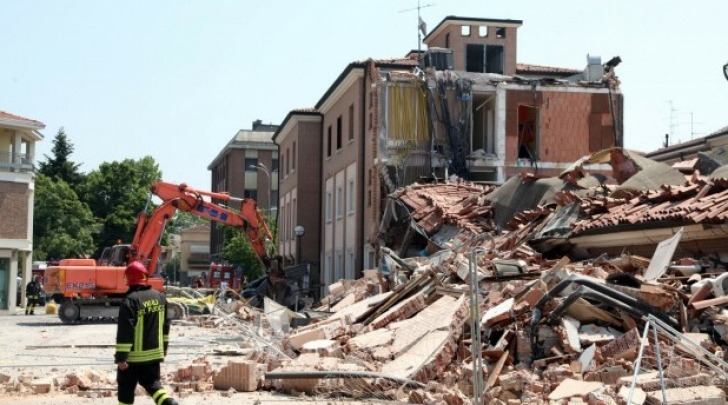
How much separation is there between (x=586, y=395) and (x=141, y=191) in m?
74.4

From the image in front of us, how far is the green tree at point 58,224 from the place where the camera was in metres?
71.5

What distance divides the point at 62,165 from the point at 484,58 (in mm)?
52187

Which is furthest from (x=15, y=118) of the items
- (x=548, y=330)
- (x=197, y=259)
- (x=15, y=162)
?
(x=197, y=259)

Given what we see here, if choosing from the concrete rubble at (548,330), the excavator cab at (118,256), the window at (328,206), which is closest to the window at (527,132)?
the window at (328,206)

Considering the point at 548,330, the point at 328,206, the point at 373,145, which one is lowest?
the point at 548,330

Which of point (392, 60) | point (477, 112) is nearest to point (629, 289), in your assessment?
point (477, 112)

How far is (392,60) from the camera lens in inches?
1674

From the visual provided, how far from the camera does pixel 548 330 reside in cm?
1425

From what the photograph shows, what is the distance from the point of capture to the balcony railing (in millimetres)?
50688

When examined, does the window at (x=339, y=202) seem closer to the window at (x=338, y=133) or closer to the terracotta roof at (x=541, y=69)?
the window at (x=338, y=133)

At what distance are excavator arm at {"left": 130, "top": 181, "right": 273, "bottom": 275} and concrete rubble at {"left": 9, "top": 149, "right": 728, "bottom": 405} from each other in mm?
12953

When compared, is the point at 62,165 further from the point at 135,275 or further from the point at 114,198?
the point at 135,275

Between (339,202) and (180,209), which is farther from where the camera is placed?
(339,202)

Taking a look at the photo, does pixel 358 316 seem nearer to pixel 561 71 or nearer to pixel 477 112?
pixel 477 112
